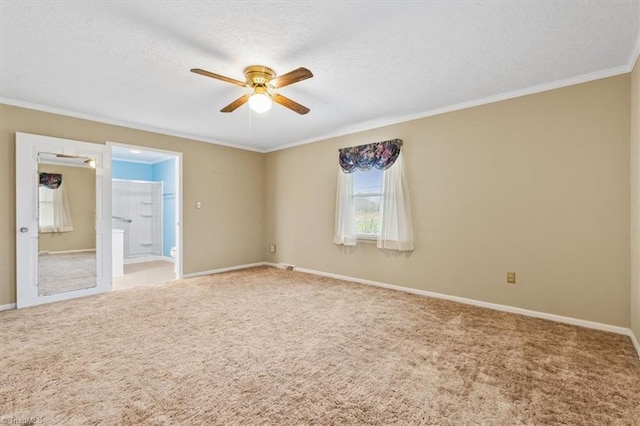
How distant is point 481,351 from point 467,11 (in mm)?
2536

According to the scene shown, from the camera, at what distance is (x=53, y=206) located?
3.90 metres

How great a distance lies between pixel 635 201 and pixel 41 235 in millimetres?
6317

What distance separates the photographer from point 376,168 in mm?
4453

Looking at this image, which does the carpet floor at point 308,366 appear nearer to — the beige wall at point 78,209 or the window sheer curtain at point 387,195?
the beige wall at point 78,209

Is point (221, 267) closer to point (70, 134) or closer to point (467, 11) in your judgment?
point (70, 134)

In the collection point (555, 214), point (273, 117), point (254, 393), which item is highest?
point (273, 117)

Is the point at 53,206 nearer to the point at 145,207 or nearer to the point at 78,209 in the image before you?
the point at 78,209

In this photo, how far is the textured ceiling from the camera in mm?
2006

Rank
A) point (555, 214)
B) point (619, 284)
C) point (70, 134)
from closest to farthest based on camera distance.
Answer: point (619, 284) → point (555, 214) → point (70, 134)

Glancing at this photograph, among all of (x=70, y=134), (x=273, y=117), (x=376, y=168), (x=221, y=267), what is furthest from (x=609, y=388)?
(x=70, y=134)

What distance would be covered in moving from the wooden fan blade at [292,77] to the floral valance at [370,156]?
209 centimetres

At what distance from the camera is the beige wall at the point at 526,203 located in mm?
2834

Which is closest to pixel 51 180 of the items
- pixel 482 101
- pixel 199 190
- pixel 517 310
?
pixel 199 190

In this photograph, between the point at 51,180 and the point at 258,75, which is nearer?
the point at 258,75
